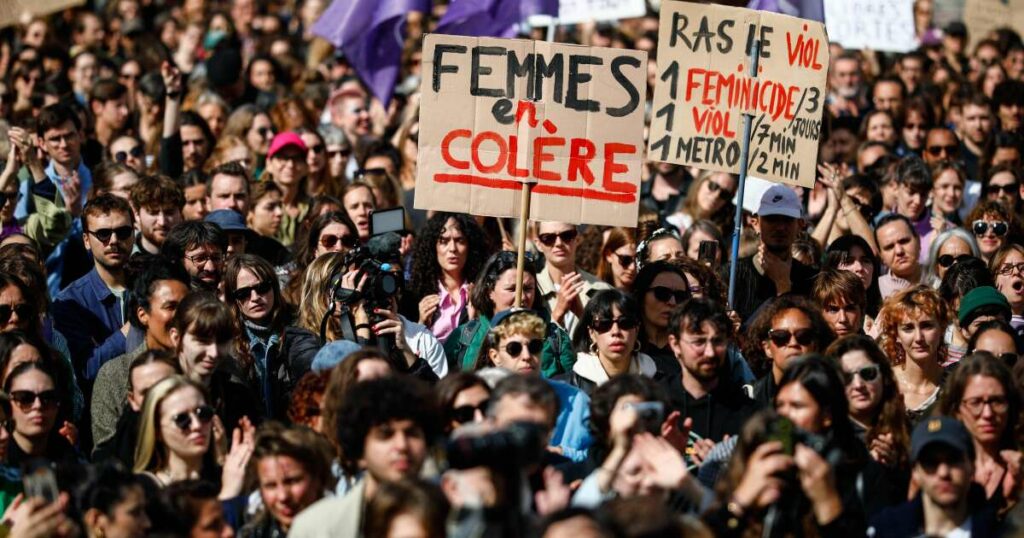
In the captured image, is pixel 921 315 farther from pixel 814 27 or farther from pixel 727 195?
pixel 727 195

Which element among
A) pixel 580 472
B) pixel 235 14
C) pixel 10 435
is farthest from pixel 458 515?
pixel 235 14

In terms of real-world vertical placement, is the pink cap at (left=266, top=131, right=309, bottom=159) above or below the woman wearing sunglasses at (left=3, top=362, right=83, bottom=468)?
A: above

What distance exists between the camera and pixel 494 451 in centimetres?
589

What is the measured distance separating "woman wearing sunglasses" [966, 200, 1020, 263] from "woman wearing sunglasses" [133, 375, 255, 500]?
5726mm

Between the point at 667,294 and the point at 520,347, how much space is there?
3.84 feet

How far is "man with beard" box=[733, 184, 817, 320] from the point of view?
10.3 meters

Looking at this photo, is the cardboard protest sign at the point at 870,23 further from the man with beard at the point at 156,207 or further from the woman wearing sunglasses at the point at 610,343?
the woman wearing sunglasses at the point at 610,343

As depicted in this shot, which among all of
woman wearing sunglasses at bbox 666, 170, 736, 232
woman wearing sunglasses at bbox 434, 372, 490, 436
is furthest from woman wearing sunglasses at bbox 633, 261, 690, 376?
woman wearing sunglasses at bbox 666, 170, 736, 232

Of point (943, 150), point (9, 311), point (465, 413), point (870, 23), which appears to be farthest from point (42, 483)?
point (870, 23)

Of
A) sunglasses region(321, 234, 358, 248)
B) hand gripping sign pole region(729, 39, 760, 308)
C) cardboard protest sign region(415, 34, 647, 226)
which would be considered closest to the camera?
cardboard protest sign region(415, 34, 647, 226)

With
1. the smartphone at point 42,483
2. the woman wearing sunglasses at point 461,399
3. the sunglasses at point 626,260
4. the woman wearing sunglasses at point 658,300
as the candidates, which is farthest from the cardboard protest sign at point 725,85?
the smartphone at point 42,483

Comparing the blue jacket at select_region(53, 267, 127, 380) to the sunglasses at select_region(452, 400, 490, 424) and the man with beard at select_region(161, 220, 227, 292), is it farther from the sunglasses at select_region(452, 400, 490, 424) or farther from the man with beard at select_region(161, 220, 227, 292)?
the sunglasses at select_region(452, 400, 490, 424)

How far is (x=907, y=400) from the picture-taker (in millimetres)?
8742

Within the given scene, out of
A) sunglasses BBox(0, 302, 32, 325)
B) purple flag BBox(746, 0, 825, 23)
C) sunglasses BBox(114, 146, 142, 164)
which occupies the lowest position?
sunglasses BBox(0, 302, 32, 325)
